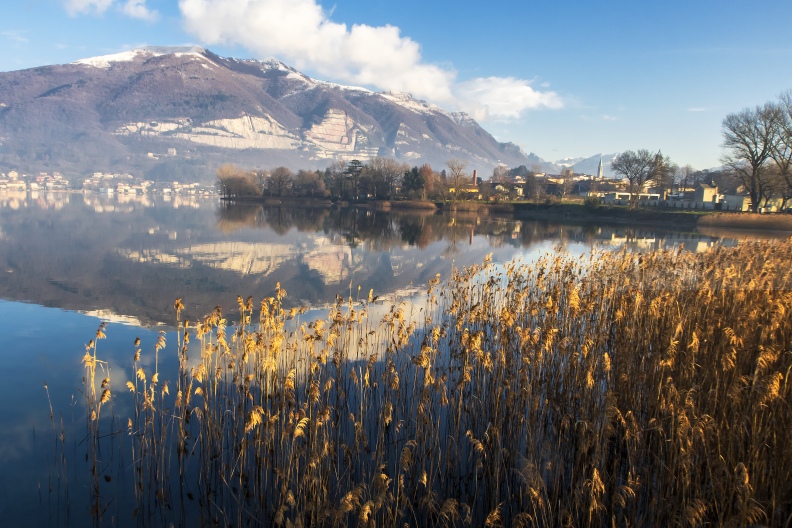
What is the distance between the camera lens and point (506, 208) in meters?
91.6

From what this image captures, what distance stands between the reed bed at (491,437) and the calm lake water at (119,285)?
87cm

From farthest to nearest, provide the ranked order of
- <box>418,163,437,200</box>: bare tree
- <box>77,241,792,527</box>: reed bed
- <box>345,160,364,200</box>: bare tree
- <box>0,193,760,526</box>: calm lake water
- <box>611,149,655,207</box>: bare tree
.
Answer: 1. <box>345,160,364,200</box>: bare tree
2. <box>418,163,437,200</box>: bare tree
3. <box>611,149,655,207</box>: bare tree
4. <box>0,193,760,526</box>: calm lake water
5. <box>77,241,792,527</box>: reed bed

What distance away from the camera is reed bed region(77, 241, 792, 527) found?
200 inches

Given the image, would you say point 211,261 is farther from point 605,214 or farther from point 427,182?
point 427,182

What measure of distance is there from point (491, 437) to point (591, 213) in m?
80.3

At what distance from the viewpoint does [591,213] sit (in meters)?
80.3

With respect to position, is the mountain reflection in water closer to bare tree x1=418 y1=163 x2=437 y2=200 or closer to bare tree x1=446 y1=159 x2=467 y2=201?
bare tree x1=446 y1=159 x2=467 y2=201

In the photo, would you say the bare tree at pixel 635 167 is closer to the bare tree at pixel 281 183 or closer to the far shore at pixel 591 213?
the far shore at pixel 591 213

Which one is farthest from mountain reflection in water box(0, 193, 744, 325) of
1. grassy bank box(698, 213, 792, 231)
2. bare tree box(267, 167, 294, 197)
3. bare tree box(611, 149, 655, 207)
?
bare tree box(267, 167, 294, 197)

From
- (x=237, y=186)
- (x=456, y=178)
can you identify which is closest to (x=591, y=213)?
(x=456, y=178)

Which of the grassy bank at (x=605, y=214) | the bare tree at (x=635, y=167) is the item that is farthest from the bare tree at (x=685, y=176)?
the grassy bank at (x=605, y=214)

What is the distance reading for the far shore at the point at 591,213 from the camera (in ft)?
201

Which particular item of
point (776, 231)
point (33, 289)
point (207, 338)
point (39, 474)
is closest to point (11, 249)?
point (33, 289)

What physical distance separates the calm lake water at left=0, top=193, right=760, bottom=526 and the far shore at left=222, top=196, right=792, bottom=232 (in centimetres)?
2751
